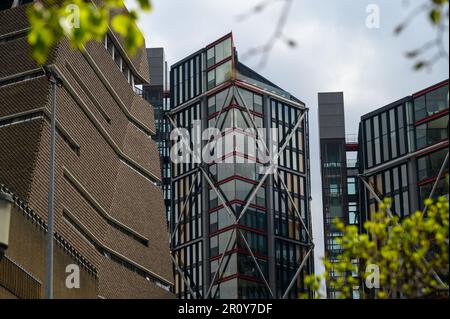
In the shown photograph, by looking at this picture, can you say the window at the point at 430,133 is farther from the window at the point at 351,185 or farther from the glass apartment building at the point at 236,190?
the window at the point at 351,185

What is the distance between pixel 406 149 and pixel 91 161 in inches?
1649

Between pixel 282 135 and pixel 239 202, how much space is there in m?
13.6

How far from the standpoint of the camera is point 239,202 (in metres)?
134

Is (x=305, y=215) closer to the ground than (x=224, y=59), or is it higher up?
closer to the ground

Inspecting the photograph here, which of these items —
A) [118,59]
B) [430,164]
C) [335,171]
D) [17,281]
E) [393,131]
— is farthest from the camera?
[335,171]

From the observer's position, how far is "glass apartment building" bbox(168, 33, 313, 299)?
133375 mm

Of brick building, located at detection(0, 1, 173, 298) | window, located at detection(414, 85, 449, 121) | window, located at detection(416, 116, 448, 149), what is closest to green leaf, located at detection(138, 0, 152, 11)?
brick building, located at detection(0, 1, 173, 298)

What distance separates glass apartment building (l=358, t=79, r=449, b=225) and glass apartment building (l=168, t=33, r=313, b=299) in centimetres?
2081

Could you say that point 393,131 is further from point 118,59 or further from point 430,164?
point 118,59

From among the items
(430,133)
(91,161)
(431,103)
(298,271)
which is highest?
(431,103)

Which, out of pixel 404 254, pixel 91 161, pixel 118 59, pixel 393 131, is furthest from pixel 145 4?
pixel 393 131

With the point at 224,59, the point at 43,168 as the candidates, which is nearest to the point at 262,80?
the point at 224,59

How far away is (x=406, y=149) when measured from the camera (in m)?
114
